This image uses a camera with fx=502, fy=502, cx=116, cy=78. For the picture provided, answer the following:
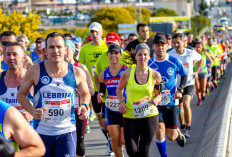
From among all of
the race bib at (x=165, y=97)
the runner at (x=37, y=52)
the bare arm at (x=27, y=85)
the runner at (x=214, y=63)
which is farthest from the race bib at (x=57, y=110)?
the runner at (x=214, y=63)

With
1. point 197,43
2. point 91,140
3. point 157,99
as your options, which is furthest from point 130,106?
point 197,43

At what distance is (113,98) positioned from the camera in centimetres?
762

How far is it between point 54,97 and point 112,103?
2.35 meters

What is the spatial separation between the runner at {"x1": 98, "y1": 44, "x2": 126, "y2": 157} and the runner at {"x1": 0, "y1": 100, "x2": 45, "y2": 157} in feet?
14.2

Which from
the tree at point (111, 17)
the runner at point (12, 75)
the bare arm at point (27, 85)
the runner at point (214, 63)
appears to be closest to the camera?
the bare arm at point (27, 85)

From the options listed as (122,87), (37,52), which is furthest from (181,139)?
(37,52)

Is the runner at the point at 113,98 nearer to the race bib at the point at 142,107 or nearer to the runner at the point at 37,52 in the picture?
the race bib at the point at 142,107

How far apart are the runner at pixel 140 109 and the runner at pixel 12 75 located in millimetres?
1399

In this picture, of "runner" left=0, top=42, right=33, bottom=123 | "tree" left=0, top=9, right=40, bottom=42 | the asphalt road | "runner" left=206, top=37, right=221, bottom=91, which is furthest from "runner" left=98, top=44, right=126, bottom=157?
"tree" left=0, top=9, right=40, bottom=42

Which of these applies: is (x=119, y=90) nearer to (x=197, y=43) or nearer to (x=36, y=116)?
(x=36, y=116)

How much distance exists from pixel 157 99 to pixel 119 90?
1.88 ft

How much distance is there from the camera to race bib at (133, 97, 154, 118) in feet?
21.5

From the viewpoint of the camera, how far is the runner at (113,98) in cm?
747

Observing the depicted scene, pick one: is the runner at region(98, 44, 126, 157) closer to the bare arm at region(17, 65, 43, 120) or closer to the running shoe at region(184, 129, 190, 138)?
the bare arm at region(17, 65, 43, 120)
